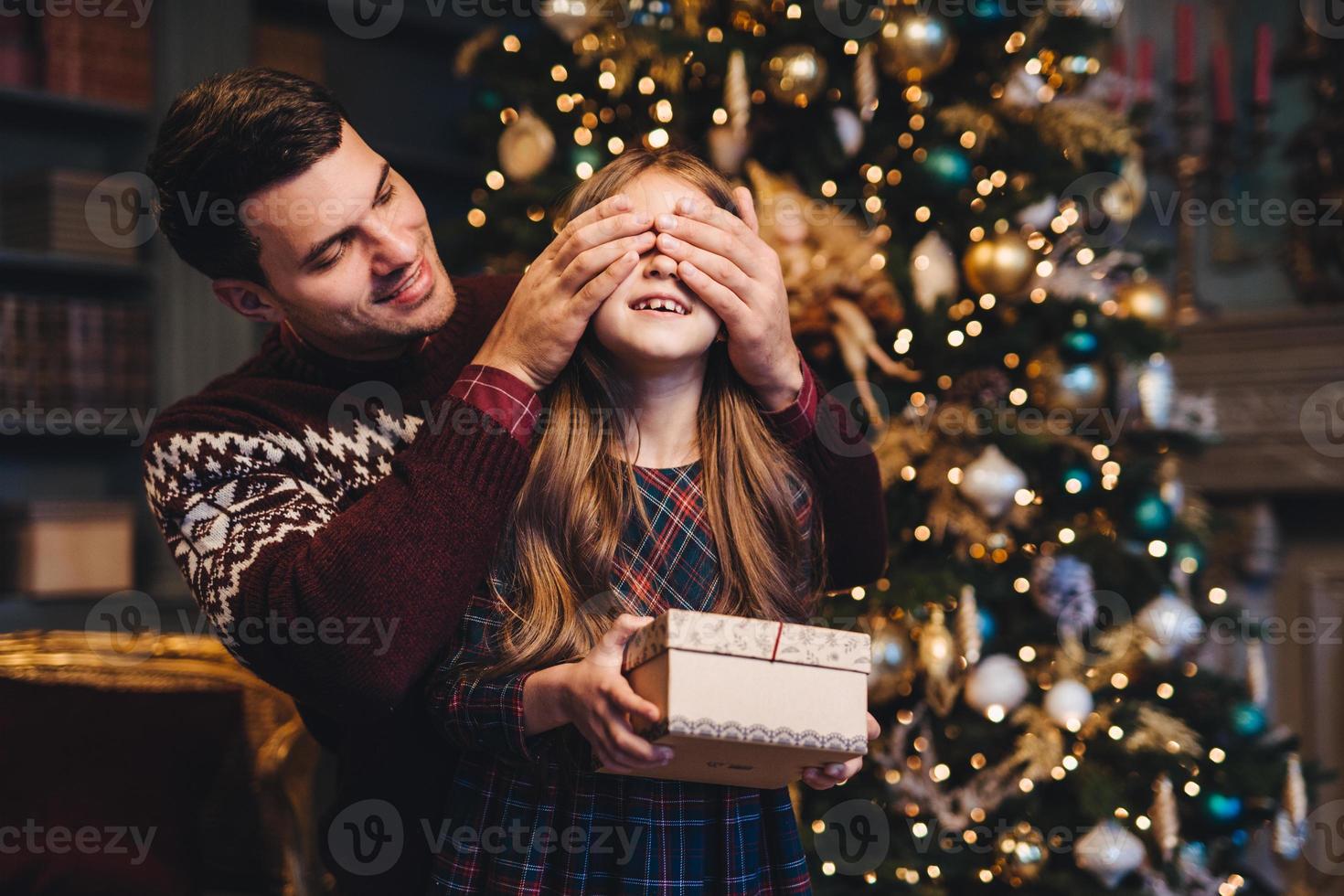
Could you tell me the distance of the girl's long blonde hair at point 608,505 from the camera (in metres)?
1.11

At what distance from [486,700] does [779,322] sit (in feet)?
1.50

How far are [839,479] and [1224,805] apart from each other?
1426mm

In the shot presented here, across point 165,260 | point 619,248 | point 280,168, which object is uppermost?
point 165,260

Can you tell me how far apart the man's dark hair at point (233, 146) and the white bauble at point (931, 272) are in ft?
3.96

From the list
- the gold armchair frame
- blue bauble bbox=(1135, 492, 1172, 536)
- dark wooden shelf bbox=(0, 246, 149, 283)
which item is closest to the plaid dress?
the gold armchair frame

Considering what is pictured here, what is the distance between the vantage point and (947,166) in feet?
7.09

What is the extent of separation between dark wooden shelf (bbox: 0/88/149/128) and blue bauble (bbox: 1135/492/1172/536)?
8.24 ft

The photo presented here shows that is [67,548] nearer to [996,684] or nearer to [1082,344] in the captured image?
[996,684]

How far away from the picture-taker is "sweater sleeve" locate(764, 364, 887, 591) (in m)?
1.21

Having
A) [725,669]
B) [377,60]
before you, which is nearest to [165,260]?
[377,60]

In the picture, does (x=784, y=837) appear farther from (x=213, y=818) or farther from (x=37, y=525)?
(x=37, y=525)

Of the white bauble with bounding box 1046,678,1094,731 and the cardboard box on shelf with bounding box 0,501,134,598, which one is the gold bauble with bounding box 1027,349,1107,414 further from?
the cardboard box on shelf with bounding box 0,501,134,598

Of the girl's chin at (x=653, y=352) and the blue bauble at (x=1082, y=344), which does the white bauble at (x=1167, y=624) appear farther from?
the girl's chin at (x=653, y=352)

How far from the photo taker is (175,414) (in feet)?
4.28
